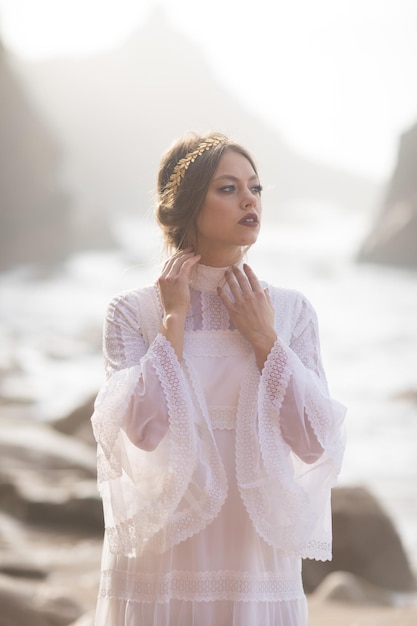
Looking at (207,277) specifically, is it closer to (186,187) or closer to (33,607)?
(186,187)

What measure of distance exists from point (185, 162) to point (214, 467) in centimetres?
70

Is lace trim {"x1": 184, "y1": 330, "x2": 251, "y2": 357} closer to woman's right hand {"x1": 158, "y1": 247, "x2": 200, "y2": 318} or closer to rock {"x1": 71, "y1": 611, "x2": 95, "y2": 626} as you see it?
woman's right hand {"x1": 158, "y1": 247, "x2": 200, "y2": 318}

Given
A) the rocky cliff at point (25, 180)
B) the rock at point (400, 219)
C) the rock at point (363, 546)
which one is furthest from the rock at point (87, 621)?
the rocky cliff at point (25, 180)

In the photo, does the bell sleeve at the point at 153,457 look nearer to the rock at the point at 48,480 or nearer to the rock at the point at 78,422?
the rock at the point at 48,480

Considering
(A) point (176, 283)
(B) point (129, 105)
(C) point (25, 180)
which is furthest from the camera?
(B) point (129, 105)

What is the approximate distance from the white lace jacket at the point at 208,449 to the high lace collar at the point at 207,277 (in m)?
0.22

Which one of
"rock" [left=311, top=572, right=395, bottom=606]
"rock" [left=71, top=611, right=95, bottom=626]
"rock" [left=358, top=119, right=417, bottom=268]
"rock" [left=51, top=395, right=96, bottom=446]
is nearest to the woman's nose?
"rock" [left=71, top=611, right=95, bottom=626]

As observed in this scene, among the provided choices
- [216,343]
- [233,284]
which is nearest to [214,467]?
[216,343]

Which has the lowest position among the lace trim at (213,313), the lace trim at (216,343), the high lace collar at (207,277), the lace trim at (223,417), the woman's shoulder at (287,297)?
the lace trim at (223,417)

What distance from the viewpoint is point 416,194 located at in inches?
698

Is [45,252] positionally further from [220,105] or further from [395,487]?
[395,487]

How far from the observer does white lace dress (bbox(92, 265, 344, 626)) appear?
194 centimetres

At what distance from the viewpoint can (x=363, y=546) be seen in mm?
5395

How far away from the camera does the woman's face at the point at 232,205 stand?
2082 mm
